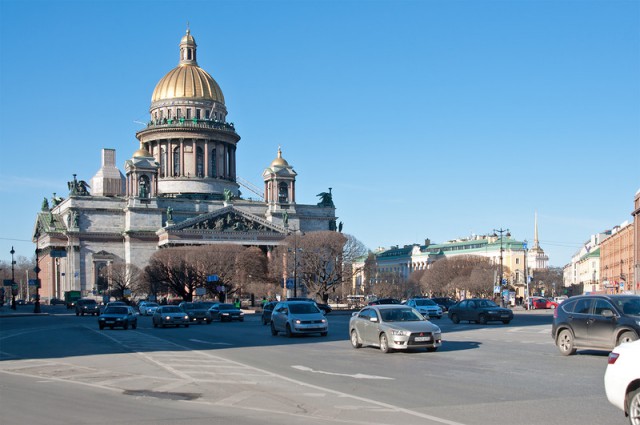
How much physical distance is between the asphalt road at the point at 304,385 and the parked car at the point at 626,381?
151 cm

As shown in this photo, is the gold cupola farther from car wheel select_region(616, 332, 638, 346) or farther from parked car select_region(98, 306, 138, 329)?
car wheel select_region(616, 332, 638, 346)

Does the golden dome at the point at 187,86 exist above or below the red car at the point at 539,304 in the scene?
above

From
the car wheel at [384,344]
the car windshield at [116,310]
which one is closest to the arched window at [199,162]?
the car windshield at [116,310]

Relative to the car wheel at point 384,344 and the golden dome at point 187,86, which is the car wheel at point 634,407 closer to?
the car wheel at point 384,344

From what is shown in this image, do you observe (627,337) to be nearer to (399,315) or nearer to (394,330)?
(394,330)

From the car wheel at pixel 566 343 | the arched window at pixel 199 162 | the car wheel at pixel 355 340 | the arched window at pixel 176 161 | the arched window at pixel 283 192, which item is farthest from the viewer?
the arched window at pixel 176 161

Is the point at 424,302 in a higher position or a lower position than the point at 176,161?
lower

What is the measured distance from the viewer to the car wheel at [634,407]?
37.1 feet

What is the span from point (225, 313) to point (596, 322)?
36.7 meters

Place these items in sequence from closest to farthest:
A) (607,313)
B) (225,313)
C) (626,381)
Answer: (626,381)
(607,313)
(225,313)

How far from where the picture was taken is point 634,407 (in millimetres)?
11336

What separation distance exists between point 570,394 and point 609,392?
446 centimetres

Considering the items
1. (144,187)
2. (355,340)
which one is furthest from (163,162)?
(355,340)

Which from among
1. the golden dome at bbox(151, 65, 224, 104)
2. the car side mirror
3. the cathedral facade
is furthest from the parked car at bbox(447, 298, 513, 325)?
the golden dome at bbox(151, 65, 224, 104)
